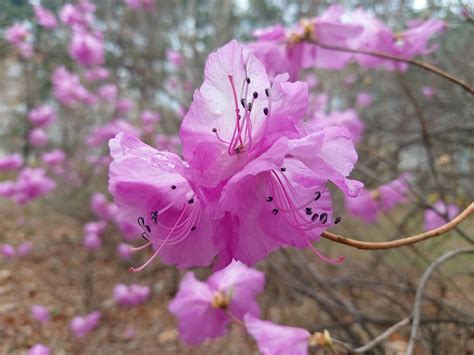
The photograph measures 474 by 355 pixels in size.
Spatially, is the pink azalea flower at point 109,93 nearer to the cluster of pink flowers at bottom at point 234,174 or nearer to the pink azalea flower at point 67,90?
the pink azalea flower at point 67,90

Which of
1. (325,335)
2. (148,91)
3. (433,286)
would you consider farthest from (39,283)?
(325,335)

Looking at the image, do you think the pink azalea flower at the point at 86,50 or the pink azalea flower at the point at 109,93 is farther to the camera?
the pink azalea flower at the point at 109,93

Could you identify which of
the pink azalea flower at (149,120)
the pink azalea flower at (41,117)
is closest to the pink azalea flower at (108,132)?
the pink azalea flower at (149,120)

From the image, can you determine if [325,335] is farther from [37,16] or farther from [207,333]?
[37,16]

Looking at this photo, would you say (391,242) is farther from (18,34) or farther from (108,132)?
(108,132)

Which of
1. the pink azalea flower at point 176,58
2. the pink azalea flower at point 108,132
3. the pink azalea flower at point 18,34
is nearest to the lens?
the pink azalea flower at point 18,34

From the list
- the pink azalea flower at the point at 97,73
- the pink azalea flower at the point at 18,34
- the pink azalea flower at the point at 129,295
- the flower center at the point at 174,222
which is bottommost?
the pink azalea flower at the point at 129,295
